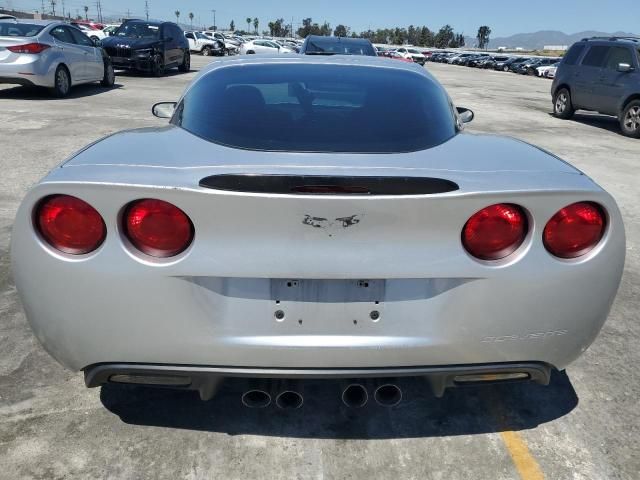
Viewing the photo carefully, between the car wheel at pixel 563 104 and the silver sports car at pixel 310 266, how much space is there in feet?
44.3

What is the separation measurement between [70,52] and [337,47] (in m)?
5.98

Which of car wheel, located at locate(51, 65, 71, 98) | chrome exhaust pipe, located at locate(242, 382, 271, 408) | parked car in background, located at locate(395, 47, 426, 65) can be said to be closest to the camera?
chrome exhaust pipe, located at locate(242, 382, 271, 408)

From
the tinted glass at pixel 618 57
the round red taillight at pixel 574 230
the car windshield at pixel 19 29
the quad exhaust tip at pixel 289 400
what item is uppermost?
the car windshield at pixel 19 29

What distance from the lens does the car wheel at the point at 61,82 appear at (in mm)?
12594

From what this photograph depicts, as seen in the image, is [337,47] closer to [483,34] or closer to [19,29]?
[19,29]

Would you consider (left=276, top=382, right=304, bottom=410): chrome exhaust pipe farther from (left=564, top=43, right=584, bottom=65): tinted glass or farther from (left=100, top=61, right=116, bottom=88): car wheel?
(left=100, top=61, right=116, bottom=88): car wheel

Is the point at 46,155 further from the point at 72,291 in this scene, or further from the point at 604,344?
the point at 604,344

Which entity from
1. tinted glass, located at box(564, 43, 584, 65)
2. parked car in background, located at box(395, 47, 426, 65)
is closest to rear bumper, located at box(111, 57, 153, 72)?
tinted glass, located at box(564, 43, 584, 65)

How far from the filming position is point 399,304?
2.00m

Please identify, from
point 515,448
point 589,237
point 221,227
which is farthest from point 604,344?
point 221,227

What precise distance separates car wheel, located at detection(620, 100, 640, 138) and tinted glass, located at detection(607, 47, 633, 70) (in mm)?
907

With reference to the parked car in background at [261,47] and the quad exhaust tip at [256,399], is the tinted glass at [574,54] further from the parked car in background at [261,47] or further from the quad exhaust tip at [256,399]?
the parked car in background at [261,47]

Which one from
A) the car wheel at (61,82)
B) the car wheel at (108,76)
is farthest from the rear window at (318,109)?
the car wheel at (108,76)

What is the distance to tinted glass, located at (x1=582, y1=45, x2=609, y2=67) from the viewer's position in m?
12.8
